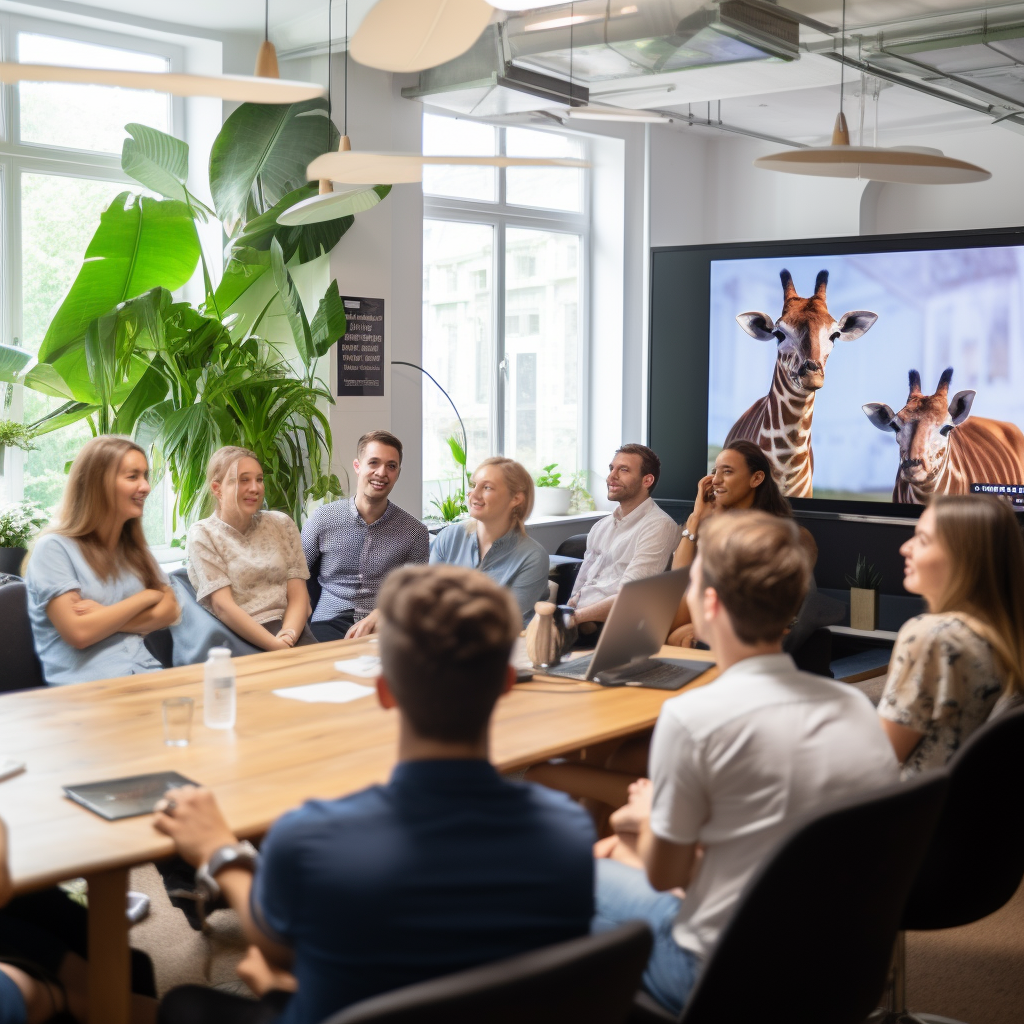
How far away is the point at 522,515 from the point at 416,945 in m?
2.78

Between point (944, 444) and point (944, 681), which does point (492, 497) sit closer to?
point (944, 681)

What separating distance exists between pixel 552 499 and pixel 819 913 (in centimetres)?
601

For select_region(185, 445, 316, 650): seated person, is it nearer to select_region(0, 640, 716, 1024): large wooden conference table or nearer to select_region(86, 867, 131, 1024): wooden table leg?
select_region(0, 640, 716, 1024): large wooden conference table

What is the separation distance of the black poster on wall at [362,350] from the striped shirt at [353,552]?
1453 mm

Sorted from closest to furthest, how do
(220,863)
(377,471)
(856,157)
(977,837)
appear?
(220,863)
(977,837)
(856,157)
(377,471)

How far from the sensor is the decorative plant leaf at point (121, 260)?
470 centimetres

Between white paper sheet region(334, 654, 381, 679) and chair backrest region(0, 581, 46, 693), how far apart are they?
3.06ft

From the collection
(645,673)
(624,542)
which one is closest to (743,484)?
(624,542)

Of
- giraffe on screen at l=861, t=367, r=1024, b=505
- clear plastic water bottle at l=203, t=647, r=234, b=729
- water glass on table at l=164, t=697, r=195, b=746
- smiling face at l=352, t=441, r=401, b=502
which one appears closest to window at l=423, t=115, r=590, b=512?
giraffe on screen at l=861, t=367, r=1024, b=505

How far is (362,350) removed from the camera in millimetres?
5820

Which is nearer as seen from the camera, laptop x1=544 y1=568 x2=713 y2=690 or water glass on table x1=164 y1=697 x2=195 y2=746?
water glass on table x1=164 y1=697 x2=195 y2=746

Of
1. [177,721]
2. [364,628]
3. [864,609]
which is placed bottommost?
[864,609]

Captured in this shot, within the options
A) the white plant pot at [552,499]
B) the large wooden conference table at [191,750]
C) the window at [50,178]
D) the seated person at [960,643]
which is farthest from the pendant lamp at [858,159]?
the white plant pot at [552,499]

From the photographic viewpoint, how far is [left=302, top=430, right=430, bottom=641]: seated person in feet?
14.2
